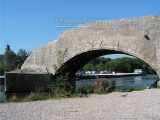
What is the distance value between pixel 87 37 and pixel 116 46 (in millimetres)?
2347

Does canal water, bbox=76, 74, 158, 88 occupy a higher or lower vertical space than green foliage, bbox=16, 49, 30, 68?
lower

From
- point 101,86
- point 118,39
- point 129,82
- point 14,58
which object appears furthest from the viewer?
point 14,58

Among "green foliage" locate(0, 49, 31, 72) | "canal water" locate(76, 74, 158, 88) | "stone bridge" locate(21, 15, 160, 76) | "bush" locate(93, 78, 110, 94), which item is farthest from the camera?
"green foliage" locate(0, 49, 31, 72)

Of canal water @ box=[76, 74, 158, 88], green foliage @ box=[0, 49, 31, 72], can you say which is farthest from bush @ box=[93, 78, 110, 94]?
green foliage @ box=[0, 49, 31, 72]

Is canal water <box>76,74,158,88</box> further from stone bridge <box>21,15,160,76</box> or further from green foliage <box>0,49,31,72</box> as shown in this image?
green foliage <box>0,49,31,72</box>

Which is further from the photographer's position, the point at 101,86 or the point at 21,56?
the point at 21,56

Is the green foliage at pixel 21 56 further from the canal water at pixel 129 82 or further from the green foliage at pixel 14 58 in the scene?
the canal water at pixel 129 82

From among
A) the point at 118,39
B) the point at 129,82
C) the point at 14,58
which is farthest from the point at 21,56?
the point at 118,39

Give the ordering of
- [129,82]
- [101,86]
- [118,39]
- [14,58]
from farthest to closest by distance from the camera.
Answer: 1. [14,58]
2. [129,82]
3. [118,39]
4. [101,86]

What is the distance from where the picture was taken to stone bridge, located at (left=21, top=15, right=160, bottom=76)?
11484mm

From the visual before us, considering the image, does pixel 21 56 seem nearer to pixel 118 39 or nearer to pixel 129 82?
pixel 129 82

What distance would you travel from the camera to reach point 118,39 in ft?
41.6

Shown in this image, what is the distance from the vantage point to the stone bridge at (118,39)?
37.7ft

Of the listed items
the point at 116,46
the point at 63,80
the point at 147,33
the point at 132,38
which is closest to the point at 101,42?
the point at 116,46
